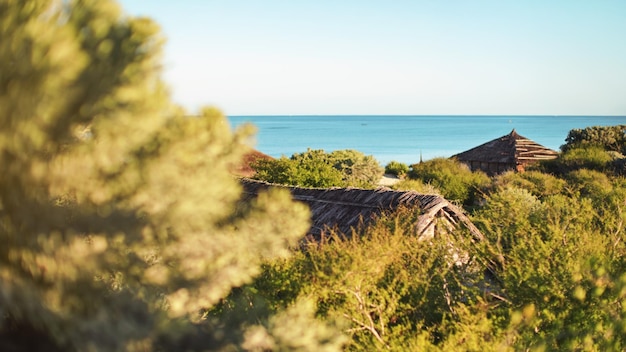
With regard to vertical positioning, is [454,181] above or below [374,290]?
below

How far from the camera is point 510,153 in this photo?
116 ft

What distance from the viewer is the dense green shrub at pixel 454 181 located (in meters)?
29.0

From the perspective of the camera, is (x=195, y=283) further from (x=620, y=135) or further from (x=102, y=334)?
(x=620, y=135)

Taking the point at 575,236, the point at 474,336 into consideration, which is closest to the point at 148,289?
the point at 474,336

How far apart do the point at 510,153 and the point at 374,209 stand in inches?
1052

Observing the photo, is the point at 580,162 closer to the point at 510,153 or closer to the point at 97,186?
the point at 510,153

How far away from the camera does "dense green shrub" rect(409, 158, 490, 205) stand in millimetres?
29047

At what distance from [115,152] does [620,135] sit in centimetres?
4747

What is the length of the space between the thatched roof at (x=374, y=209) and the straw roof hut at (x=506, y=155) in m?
24.8

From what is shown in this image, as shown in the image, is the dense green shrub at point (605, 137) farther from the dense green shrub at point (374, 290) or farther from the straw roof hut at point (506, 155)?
the dense green shrub at point (374, 290)

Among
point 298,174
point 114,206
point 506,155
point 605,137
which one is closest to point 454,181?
point 506,155

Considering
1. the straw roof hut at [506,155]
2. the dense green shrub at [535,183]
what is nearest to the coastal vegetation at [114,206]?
the dense green shrub at [535,183]

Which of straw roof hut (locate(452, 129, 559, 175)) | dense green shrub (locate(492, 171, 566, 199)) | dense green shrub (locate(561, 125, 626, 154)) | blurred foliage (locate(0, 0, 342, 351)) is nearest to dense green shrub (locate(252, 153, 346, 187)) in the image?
dense green shrub (locate(492, 171, 566, 199))

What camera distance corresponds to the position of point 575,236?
8906mm
